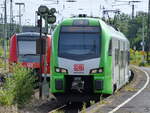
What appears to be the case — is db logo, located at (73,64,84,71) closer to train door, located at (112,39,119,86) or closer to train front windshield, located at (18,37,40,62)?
train door, located at (112,39,119,86)

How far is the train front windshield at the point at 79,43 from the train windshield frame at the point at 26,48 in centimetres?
733

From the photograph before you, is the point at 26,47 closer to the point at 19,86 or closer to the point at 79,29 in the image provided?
the point at 19,86

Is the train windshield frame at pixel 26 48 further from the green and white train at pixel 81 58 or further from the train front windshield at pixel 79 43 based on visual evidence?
the train front windshield at pixel 79 43

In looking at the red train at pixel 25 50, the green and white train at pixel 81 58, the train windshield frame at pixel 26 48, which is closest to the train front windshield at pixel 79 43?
the green and white train at pixel 81 58

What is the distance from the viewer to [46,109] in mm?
18016

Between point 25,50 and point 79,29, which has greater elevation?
point 79,29

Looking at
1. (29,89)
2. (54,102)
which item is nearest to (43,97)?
(54,102)

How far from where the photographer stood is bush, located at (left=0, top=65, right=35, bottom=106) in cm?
1669

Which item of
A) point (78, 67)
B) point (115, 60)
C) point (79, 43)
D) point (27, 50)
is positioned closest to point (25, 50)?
point (27, 50)

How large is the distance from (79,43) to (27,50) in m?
7.77

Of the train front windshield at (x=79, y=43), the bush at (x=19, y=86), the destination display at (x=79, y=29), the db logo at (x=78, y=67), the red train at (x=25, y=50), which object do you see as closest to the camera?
the bush at (x=19, y=86)

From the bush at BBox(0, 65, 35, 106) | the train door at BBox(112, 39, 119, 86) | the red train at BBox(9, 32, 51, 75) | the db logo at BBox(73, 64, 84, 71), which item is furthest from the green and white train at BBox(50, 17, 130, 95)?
the red train at BBox(9, 32, 51, 75)

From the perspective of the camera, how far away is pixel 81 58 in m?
17.4

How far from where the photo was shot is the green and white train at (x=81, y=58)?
683 inches
